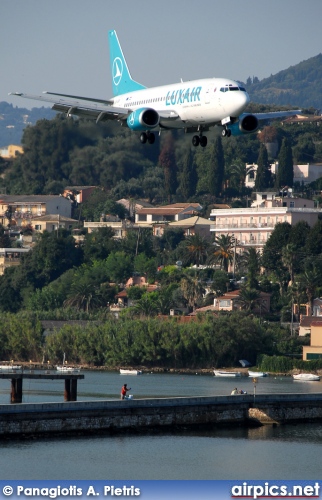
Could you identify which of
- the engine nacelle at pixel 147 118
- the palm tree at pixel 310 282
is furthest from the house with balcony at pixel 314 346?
the engine nacelle at pixel 147 118

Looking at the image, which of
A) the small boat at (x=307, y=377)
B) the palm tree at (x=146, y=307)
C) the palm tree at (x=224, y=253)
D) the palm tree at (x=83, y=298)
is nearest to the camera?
the small boat at (x=307, y=377)

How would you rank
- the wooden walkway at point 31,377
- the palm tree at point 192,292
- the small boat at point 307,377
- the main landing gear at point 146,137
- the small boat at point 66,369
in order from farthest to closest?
the palm tree at point 192,292 → the small boat at point 66,369 → the small boat at point 307,377 → the wooden walkway at point 31,377 → the main landing gear at point 146,137

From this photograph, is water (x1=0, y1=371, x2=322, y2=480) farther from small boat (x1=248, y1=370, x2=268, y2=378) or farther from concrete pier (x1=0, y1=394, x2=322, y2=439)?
small boat (x1=248, y1=370, x2=268, y2=378)

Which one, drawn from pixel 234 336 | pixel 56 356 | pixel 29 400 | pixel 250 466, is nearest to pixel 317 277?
pixel 234 336

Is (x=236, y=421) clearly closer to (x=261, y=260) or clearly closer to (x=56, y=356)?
(x=56, y=356)

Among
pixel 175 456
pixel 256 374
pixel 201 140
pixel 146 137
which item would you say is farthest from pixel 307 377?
pixel 175 456

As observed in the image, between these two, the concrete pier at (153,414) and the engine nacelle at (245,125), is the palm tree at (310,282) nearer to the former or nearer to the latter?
the concrete pier at (153,414)

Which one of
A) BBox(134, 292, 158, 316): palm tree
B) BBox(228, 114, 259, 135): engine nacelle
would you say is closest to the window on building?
BBox(134, 292, 158, 316): palm tree
